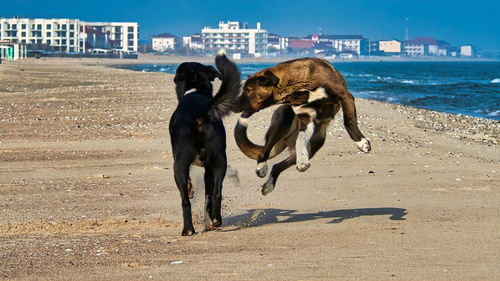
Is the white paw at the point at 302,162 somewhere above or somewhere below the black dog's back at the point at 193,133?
below

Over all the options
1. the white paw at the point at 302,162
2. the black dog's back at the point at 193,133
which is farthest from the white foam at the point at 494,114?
the black dog's back at the point at 193,133

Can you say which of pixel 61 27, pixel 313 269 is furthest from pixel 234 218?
pixel 61 27

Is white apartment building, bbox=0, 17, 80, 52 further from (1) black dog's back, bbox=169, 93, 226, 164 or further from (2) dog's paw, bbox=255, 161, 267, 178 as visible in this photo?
(1) black dog's back, bbox=169, 93, 226, 164

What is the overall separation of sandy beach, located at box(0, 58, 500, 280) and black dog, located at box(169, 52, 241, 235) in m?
0.32

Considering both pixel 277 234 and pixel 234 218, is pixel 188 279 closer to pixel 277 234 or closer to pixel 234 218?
pixel 277 234

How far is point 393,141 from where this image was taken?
44.2ft

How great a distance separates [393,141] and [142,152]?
4.68 metres

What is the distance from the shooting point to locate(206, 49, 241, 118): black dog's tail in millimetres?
6750

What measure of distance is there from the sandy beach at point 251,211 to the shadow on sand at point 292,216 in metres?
0.02

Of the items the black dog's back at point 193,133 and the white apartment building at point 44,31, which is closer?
the black dog's back at point 193,133

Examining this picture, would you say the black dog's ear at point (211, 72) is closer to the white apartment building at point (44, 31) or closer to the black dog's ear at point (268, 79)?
the black dog's ear at point (268, 79)

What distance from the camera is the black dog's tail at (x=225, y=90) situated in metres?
6.75

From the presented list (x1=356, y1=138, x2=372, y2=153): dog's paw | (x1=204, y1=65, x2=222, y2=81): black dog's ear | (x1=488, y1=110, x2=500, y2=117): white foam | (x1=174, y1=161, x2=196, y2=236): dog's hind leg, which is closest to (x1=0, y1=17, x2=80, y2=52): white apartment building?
(x1=488, y1=110, x2=500, y2=117): white foam

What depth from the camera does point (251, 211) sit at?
8227 millimetres
